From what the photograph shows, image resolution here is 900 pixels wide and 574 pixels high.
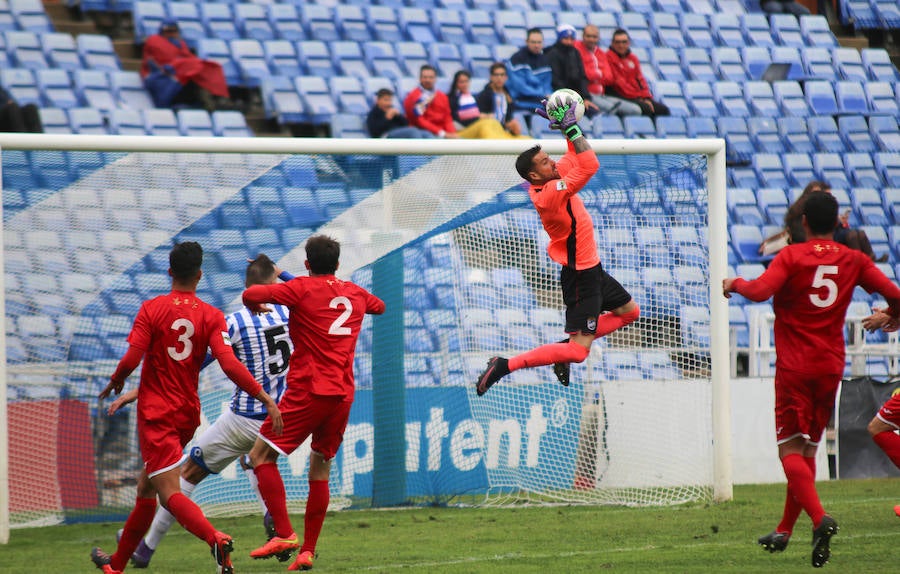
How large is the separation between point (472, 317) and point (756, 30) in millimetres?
11983

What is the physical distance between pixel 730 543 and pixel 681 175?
12.2ft

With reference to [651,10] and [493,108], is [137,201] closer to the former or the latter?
[493,108]

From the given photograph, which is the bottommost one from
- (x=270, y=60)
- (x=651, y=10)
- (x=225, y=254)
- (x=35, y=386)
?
(x=35, y=386)

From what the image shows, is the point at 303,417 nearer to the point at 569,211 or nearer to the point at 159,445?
the point at 159,445

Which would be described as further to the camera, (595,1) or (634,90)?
(595,1)

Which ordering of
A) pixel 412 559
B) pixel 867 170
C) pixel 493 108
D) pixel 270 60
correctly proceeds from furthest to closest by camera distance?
pixel 867 170, pixel 270 60, pixel 493 108, pixel 412 559

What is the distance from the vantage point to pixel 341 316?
694 cm

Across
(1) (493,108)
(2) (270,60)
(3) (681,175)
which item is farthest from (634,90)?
(3) (681,175)

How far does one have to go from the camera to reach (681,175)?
10.3m

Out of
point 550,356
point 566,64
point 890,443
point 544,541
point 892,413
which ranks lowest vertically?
point 544,541

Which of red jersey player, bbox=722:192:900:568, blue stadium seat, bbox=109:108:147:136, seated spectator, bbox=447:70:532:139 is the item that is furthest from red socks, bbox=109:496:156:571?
seated spectator, bbox=447:70:532:139

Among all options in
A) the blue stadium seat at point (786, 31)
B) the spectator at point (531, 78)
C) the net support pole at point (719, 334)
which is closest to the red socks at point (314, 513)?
the net support pole at point (719, 334)

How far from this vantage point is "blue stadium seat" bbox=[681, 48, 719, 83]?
19016mm

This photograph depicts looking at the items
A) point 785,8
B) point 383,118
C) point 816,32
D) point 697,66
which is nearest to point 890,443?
point 383,118
